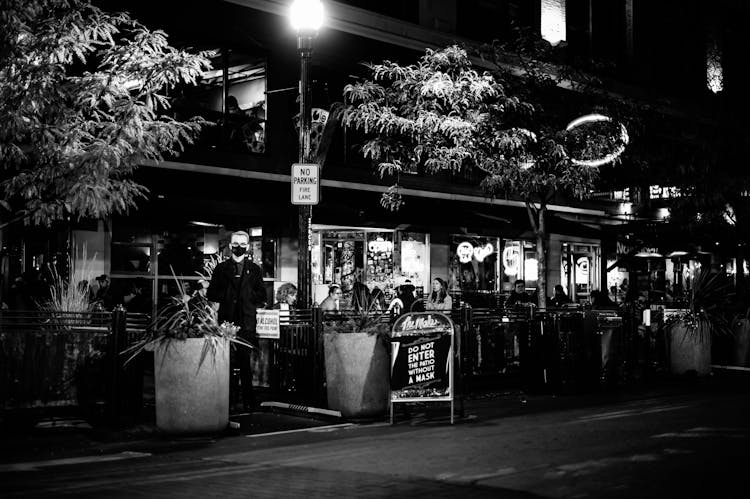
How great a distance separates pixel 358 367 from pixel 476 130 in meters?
6.64

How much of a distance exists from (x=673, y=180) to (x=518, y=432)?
1358 centimetres

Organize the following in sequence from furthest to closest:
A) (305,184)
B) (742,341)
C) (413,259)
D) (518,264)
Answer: (518,264)
(413,259)
(742,341)
(305,184)

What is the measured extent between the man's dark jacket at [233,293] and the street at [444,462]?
1988 mm

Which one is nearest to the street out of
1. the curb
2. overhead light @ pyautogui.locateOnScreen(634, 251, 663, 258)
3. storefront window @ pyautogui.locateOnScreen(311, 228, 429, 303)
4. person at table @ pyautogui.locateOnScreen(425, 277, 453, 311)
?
the curb

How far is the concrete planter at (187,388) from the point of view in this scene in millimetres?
9812

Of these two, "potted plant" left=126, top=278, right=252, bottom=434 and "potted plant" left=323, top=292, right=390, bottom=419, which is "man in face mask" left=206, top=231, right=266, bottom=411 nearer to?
"potted plant" left=323, top=292, right=390, bottom=419

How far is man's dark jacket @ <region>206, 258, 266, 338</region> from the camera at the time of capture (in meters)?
11.8

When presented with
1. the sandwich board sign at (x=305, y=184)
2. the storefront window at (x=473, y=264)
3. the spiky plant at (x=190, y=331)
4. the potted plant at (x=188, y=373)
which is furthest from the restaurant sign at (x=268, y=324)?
the storefront window at (x=473, y=264)

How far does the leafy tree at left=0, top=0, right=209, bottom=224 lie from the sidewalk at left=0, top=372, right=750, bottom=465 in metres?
2.64

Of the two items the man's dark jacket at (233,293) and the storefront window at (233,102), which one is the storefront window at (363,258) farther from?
the man's dark jacket at (233,293)

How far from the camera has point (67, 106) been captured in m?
11.7

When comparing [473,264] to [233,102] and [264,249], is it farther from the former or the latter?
[233,102]

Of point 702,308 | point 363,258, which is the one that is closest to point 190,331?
point 702,308

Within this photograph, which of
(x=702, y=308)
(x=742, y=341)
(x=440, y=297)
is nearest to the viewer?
(x=702, y=308)
